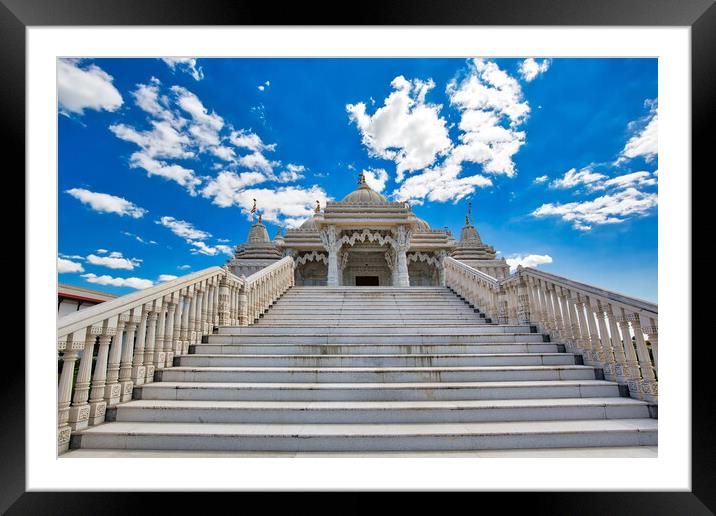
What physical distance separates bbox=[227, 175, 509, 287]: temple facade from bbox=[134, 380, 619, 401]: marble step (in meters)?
10.8

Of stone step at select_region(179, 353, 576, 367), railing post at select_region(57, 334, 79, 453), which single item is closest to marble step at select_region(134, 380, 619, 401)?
stone step at select_region(179, 353, 576, 367)

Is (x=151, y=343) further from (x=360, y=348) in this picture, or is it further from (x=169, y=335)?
(x=360, y=348)

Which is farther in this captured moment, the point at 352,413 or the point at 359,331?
the point at 359,331

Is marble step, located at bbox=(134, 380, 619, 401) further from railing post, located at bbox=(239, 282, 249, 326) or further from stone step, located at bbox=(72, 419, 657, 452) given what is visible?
railing post, located at bbox=(239, 282, 249, 326)

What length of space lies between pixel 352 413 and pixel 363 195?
18.7 metres

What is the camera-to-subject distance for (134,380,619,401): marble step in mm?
3461

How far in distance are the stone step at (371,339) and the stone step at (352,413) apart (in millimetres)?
1693

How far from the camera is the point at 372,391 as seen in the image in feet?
11.3

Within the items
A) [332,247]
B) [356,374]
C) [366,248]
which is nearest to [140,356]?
[356,374]

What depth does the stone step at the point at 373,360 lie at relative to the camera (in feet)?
13.6
